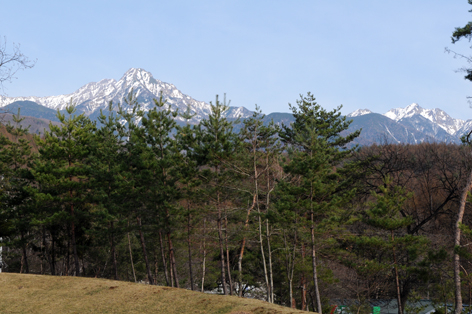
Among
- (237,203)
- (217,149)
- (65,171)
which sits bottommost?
(237,203)

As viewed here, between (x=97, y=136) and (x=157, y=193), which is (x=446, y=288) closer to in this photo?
(x=157, y=193)

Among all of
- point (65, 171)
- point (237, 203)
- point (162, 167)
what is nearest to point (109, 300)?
point (162, 167)

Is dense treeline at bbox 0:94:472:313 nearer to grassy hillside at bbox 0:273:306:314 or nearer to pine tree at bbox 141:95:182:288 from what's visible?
pine tree at bbox 141:95:182:288

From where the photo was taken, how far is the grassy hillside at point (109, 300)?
13.4 metres

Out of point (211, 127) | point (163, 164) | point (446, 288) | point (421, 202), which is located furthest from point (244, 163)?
point (421, 202)

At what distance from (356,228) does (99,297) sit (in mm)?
23543

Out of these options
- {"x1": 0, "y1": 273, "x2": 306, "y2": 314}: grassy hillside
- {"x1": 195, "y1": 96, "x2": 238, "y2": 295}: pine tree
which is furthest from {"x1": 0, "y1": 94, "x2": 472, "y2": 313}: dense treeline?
{"x1": 0, "y1": 273, "x2": 306, "y2": 314}: grassy hillside

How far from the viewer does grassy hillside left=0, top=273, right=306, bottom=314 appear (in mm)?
13445

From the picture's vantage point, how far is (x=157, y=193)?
2628cm

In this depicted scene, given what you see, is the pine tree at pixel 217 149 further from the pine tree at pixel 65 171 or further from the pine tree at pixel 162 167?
the pine tree at pixel 65 171

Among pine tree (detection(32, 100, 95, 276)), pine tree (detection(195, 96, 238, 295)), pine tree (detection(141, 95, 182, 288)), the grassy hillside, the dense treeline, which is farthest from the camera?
pine tree (detection(32, 100, 95, 276))

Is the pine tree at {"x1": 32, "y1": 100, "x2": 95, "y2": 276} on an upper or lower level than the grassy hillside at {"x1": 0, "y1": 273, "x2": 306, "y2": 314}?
upper

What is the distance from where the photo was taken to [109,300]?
15.3 m

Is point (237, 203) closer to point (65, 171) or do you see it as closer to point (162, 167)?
point (162, 167)
